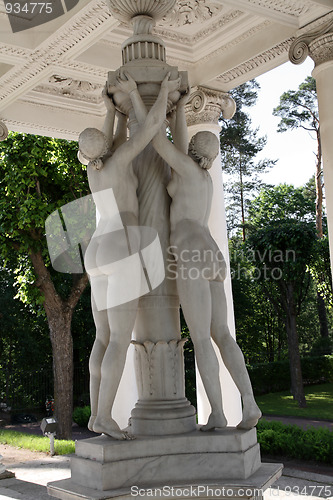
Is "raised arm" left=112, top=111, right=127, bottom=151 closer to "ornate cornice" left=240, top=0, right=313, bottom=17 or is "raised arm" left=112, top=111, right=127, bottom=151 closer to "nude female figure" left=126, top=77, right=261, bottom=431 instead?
"nude female figure" left=126, top=77, right=261, bottom=431

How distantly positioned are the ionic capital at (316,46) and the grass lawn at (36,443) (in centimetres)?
1228

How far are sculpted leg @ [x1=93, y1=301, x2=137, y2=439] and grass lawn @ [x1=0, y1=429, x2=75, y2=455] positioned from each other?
11.5 meters

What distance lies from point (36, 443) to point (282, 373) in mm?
22269

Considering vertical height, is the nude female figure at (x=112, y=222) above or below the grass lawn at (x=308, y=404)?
above

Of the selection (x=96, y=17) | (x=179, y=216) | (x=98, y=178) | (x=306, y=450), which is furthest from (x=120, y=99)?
(x=306, y=450)

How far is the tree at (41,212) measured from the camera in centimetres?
1997

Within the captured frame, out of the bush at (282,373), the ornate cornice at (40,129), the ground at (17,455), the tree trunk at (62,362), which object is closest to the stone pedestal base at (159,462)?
the ground at (17,455)

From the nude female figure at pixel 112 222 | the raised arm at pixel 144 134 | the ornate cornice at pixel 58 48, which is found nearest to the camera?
the nude female figure at pixel 112 222

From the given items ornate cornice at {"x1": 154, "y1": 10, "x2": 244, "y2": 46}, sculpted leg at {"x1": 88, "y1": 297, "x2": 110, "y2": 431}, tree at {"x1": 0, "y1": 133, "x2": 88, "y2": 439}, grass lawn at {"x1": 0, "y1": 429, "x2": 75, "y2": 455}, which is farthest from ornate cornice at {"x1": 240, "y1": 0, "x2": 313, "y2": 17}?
grass lawn at {"x1": 0, "y1": 429, "x2": 75, "y2": 455}

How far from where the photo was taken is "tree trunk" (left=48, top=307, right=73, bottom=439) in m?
20.6

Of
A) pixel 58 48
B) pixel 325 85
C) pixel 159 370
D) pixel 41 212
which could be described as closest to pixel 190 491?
pixel 159 370

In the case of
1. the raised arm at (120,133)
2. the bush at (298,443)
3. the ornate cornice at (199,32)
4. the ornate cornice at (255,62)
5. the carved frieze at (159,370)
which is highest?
the ornate cornice at (199,32)

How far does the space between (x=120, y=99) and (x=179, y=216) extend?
5.06 feet

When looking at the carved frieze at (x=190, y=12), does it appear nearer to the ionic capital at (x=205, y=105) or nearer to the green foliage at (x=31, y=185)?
the ionic capital at (x=205, y=105)
